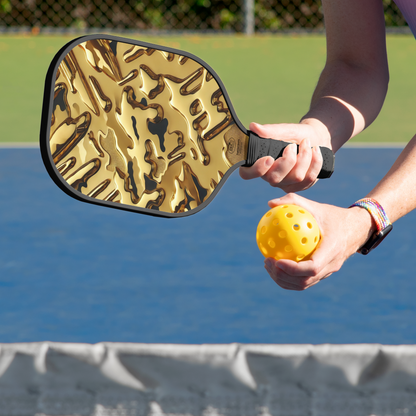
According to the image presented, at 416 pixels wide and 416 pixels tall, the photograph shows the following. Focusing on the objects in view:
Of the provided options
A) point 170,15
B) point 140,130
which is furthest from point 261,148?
point 170,15

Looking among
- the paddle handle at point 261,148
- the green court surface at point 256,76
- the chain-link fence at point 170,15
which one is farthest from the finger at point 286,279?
the chain-link fence at point 170,15

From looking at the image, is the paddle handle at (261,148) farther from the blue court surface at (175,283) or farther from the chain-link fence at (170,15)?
the chain-link fence at (170,15)

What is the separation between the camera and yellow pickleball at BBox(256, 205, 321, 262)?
1.20 metres

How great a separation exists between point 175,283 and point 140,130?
145 cm

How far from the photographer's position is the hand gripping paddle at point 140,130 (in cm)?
116

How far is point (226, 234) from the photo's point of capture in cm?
323

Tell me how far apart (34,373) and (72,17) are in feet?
26.6

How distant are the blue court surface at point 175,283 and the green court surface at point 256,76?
166 cm

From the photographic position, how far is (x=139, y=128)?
50.8 inches

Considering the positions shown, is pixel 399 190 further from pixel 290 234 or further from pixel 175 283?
pixel 175 283

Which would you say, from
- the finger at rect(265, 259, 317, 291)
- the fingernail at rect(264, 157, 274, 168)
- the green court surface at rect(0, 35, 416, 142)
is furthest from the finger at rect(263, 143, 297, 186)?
the green court surface at rect(0, 35, 416, 142)

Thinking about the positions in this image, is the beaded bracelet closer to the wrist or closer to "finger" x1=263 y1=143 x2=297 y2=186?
the wrist

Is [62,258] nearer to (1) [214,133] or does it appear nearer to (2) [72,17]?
(1) [214,133]

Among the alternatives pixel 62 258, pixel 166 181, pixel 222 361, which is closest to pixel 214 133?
pixel 166 181
